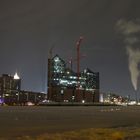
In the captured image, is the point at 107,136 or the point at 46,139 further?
the point at 107,136

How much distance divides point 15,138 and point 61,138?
4.19 meters

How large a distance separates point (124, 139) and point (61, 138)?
559cm

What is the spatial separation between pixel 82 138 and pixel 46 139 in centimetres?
344

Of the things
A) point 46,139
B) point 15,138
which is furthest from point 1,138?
point 46,139

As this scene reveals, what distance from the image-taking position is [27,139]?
35.9 metres

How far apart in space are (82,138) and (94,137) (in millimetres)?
1176

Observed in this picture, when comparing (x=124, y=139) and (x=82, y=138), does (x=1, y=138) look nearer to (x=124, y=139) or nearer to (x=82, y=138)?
(x=82, y=138)

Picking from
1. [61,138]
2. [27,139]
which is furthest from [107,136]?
[27,139]

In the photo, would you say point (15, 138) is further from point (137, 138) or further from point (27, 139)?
point (137, 138)

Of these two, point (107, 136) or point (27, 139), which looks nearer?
point (27, 139)

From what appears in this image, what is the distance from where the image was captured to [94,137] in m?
37.8

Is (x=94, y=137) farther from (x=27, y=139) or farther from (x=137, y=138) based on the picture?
(x=27, y=139)

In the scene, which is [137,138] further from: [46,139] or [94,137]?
[46,139]

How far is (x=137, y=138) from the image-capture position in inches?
1465
